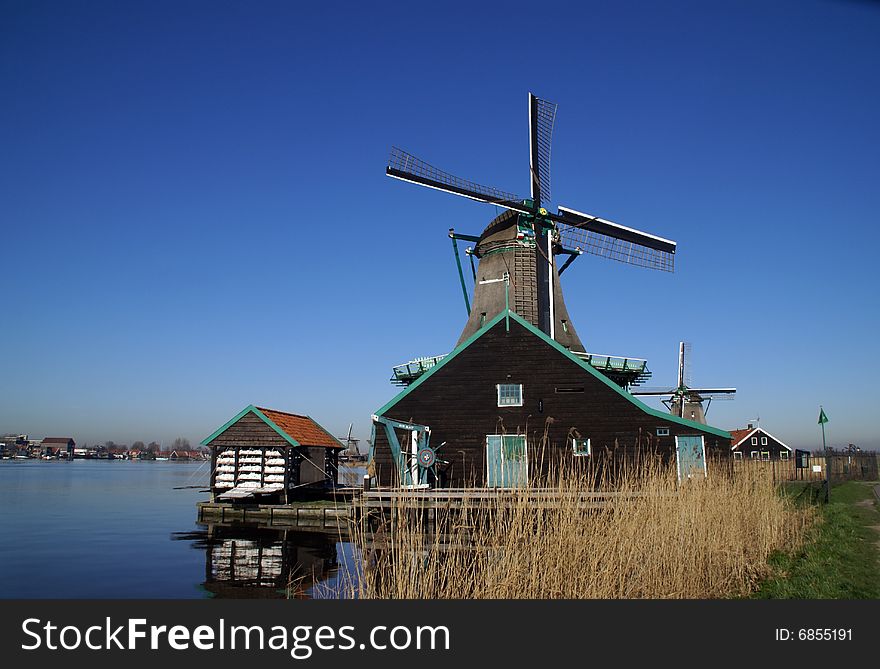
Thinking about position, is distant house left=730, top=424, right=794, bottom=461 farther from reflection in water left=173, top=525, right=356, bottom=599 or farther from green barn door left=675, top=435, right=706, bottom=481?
reflection in water left=173, top=525, right=356, bottom=599

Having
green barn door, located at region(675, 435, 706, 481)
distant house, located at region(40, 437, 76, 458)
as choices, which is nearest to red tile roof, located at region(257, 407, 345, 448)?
green barn door, located at region(675, 435, 706, 481)

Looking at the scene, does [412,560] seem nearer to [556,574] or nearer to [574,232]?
[556,574]

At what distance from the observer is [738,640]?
4.57 m

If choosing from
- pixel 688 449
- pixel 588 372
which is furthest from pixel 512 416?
pixel 688 449

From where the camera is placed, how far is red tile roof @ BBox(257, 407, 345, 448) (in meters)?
25.4

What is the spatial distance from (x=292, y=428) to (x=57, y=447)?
171 metres

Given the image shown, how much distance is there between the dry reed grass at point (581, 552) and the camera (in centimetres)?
643

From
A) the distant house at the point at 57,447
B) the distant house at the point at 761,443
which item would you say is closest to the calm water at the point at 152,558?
the distant house at the point at 761,443

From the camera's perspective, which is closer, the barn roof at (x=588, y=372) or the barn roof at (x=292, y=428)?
the barn roof at (x=588, y=372)

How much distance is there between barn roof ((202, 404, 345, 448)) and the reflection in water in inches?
143

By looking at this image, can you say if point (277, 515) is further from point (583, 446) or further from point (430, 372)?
point (583, 446)

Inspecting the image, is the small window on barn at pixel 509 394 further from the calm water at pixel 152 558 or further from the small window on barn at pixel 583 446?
the calm water at pixel 152 558

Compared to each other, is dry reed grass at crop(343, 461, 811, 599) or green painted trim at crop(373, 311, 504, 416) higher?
green painted trim at crop(373, 311, 504, 416)

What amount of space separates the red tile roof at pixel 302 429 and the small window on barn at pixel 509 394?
9579 mm
